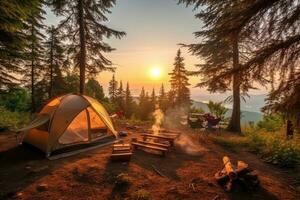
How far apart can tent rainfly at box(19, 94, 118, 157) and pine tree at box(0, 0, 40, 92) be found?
10.9 feet

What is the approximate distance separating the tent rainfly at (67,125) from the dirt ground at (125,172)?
630 mm

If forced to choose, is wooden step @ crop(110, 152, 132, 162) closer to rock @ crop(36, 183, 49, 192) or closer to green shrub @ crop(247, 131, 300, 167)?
rock @ crop(36, 183, 49, 192)

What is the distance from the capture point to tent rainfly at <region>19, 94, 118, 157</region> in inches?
325

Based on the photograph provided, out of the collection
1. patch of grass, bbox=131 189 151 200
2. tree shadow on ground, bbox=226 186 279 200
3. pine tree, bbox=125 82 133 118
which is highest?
pine tree, bbox=125 82 133 118

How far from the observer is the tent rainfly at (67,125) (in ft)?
27.1

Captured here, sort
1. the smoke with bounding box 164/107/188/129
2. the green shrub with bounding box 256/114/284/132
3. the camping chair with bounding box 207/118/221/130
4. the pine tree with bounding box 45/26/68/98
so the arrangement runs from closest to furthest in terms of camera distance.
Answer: the camping chair with bounding box 207/118/221/130, the green shrub with bounding box 256/114/284/132, the smoke with bounding box 164/107/188/129, the pine tree with bounding box 45/26/68/98

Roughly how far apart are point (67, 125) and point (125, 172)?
335cm

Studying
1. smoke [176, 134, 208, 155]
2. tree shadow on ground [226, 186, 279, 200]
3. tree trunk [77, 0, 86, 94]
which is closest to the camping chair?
smoke [176, 134, 208, 155]

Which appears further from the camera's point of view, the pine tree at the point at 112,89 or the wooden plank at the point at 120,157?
the pine tree at the point at 112,89

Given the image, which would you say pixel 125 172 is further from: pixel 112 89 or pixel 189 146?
pixel 112 89

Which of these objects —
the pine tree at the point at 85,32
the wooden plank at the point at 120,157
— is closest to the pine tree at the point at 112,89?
the pine tree at the point at 85,32

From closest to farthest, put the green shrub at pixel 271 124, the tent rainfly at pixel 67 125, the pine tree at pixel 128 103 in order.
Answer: the tent rainfly at pixel 67 125
the green shrub at pixel 271 124
the pine tree at pixel 128 103

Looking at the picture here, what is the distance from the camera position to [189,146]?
10312 mm

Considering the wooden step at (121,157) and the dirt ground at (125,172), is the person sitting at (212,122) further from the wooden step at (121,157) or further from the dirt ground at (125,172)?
the wooden step at (121,157)
